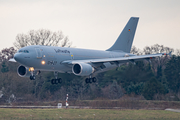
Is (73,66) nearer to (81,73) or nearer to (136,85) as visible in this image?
(81,73)

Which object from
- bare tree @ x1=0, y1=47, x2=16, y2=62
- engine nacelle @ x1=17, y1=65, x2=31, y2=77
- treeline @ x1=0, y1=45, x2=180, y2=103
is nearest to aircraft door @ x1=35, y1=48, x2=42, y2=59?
engine nacelle @ x1=17, y1=65, x2=31, y2=77

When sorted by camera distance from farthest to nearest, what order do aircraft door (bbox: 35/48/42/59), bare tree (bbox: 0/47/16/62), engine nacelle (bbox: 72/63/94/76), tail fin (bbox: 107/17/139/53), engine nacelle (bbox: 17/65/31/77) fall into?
bare tree (bbox: 0/47/16/62), tail fin (bbox: 107/17/139/53), engine nacelle (bbox: 17/65/31/77), engine nacelle (bbox: 72/63/94/76), aircraft door (bbox: 35/48/42/59)

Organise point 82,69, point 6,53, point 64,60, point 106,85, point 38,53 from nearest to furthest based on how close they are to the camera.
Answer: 1. point 38,53
2. point 82,69
3. point 64,60
4. point 106,85
5. point 6,53

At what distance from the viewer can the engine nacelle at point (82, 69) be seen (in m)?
37.9

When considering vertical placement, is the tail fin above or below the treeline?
above

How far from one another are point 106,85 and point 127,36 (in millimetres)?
12427

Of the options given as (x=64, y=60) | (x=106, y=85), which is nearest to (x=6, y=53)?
(x=106, y=85)

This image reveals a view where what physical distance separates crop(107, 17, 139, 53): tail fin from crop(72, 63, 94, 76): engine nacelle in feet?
35.7

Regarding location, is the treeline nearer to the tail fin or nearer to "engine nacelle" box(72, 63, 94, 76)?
the tail fin

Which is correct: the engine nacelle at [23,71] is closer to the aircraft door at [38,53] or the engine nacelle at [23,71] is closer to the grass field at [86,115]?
the aircraft door at [38,53]

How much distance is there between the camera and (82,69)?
37812 mm

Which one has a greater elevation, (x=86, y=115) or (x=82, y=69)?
(x=82, y=69)

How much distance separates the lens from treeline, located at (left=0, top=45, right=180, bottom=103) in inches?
1991

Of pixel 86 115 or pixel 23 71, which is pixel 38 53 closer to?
pixel 23 71
